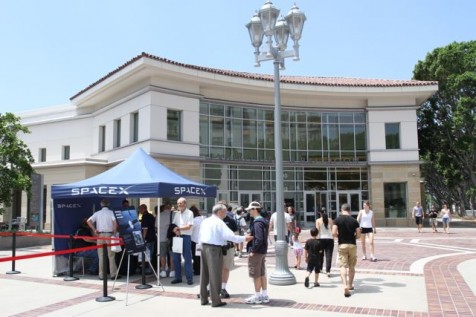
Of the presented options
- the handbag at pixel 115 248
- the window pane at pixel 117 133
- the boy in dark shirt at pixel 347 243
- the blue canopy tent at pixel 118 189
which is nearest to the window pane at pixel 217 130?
the window pane at pixel 117 133

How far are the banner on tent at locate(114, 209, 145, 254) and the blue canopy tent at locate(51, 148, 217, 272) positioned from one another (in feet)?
2.03

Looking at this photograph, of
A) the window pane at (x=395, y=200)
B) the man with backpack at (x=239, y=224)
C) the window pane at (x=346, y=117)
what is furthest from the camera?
the window pane at (x=346, y=117)

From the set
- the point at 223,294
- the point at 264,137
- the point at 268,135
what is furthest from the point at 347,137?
the point at 223,294

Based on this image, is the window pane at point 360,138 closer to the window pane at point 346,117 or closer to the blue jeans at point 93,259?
the window pane at point 346,117

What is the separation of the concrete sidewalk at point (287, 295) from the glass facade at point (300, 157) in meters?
15.5

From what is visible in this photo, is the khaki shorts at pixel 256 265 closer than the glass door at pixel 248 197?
Yes

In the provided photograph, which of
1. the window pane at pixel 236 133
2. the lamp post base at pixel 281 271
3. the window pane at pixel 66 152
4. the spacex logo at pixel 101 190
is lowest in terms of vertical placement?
the lamp post base at pixel 281 271

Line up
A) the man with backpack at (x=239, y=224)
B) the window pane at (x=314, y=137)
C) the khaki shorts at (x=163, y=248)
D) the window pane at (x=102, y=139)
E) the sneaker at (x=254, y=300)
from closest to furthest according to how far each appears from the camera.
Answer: the sneaker at (x=254, y=300) < the khaki shorts at (x=163, y=248) < the man with backpack at (x=239, y=224) < the window pane at (x=102, y=139) < the window pane at (x=314, y=137)

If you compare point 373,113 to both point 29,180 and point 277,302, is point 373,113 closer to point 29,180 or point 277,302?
point 29,180

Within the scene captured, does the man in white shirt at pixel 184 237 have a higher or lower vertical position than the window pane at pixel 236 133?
lower

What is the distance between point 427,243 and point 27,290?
14833 mm

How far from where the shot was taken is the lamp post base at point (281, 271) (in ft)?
30.0

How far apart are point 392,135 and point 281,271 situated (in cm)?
2187

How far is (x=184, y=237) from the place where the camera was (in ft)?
32.3
